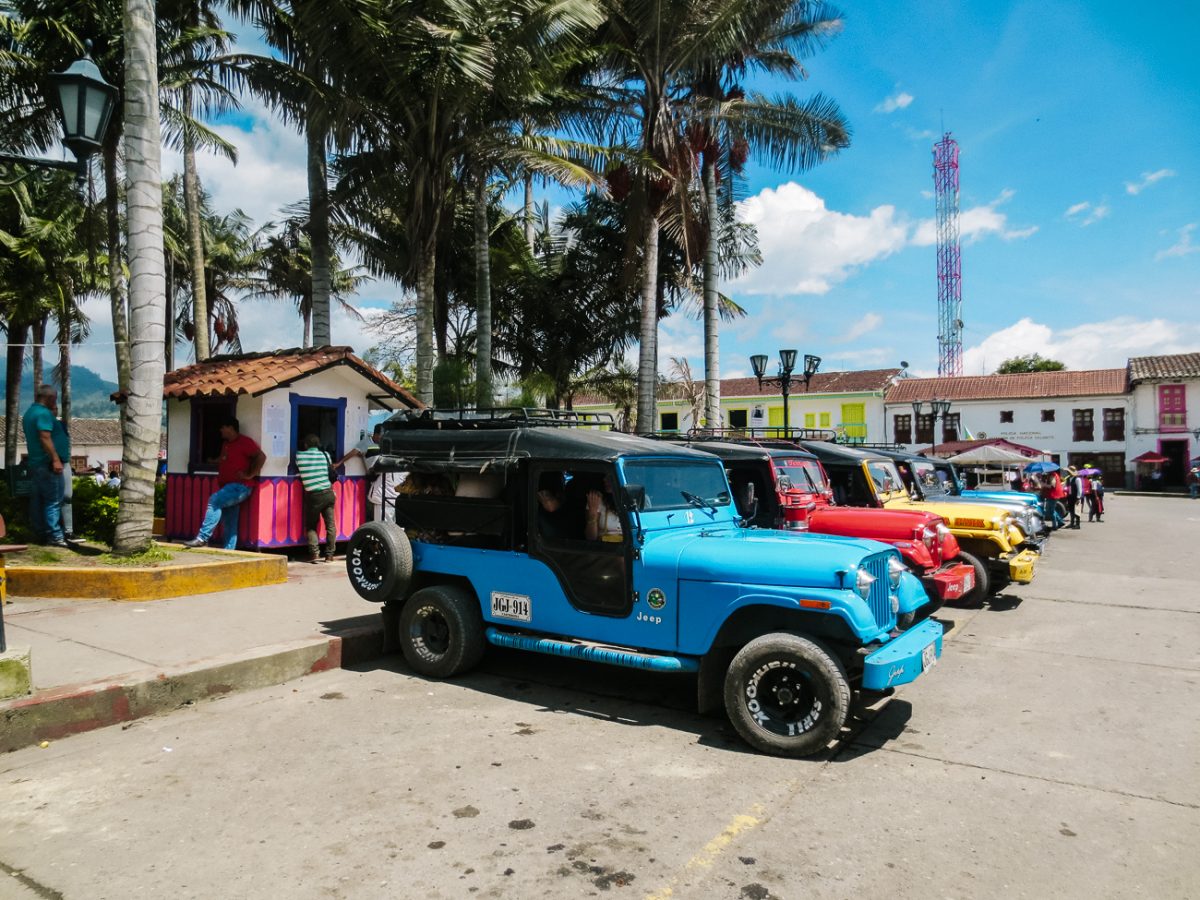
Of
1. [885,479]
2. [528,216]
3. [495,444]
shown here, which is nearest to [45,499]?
[495,444]

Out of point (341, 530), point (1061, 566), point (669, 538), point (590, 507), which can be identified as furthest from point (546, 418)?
point (1061, 566)

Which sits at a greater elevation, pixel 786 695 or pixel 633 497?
pixel 633 497

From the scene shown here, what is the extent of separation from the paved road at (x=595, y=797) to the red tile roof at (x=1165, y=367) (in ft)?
160

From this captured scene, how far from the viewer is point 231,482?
31.2ft

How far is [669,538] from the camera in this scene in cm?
525

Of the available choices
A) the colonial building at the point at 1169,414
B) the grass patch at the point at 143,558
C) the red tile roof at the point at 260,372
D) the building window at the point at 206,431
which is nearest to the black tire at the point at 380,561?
the grass patch at the point at 143,558

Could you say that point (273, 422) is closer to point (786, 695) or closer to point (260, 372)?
point (260, 372)

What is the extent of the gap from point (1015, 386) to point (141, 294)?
→ 2051 inches

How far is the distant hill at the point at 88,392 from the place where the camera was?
10.4m

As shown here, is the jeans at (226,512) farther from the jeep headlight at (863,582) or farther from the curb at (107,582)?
the jeep headlight at (863,582)

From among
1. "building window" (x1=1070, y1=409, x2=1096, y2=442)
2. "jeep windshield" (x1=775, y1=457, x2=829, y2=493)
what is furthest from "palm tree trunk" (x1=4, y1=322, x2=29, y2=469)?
"building window" (x1=1070, y1=409, x2=1096, y2=442)

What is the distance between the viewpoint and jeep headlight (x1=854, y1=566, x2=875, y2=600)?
4.54 meters

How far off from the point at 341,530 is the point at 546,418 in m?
5.58

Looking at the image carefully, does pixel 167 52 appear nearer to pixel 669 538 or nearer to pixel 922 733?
pixel 669 538
